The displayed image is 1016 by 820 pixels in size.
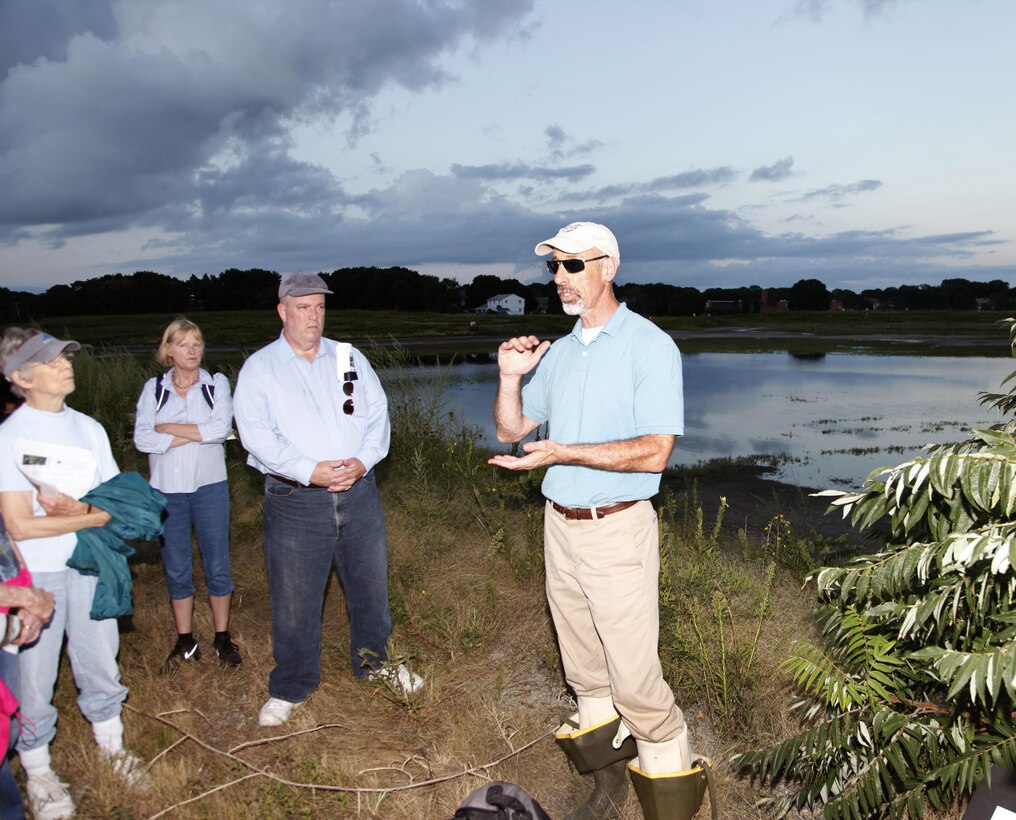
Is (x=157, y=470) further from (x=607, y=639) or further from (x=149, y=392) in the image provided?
(x=607, y=639)

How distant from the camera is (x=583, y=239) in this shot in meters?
3.16

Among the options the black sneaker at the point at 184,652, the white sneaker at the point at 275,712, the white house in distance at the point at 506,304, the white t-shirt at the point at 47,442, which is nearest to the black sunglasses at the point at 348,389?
the white t-shirt at the point at 47,442

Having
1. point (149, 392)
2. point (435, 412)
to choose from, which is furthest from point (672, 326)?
point (149, 392)

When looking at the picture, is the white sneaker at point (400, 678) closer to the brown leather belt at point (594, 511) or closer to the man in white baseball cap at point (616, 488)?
the man in white baseball cap at point (616, 488)

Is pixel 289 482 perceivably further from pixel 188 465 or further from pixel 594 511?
pixel 594 511

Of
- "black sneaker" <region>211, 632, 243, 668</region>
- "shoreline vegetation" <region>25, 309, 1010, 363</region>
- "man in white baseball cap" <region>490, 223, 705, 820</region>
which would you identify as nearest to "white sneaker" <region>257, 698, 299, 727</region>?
"black sneaker" <region>211, 632, 243, 668</region>

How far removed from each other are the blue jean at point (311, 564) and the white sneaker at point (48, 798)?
3.67 feet

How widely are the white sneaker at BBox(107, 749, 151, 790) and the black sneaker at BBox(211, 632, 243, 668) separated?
3.85 feet

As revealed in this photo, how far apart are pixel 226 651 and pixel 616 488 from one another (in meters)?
3.19

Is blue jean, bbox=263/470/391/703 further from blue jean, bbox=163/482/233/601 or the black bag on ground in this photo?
the black bag on ground

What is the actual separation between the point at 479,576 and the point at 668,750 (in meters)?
3.23

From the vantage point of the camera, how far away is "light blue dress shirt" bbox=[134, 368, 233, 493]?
188 inches

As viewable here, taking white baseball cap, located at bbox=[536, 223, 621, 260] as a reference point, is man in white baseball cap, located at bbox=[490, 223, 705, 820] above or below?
below

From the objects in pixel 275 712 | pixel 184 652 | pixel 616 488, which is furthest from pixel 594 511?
pixel 184 652
